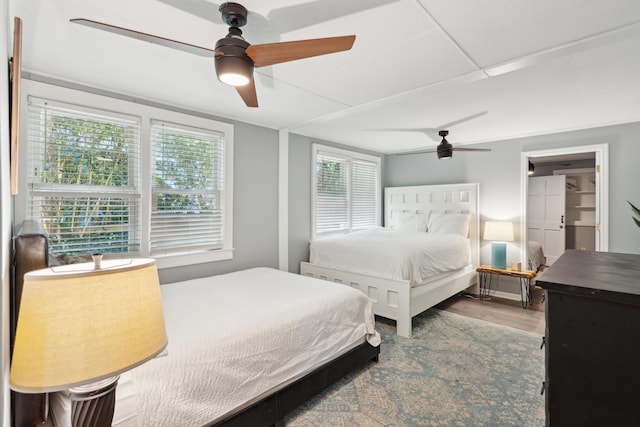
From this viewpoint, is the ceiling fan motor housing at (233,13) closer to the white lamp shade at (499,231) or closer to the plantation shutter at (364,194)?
the plantation shutter at (364,194)

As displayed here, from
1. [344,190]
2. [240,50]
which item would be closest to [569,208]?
[344,190]

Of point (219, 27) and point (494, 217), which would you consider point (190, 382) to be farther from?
point (494, 217)

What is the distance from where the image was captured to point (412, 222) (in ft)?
17.0

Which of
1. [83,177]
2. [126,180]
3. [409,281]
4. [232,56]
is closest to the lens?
[232,56]

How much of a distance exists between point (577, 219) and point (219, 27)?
7.98 m

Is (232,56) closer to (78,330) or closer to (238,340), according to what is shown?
(78,330)

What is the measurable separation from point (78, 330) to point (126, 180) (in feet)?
8.03

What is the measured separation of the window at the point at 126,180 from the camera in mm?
2350

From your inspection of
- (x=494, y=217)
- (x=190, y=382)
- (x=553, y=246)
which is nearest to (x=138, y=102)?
(x=190, y=382)

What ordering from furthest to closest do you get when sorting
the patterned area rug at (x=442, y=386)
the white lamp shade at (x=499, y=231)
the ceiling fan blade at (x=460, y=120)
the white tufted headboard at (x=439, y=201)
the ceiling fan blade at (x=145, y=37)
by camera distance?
the white tufted headboard at (x=439, y=201) → the white lamp shade at (x=499, y=231) → the ceiling fan blade at (x=460, y=120) → the patterned area rug at (x=442, y=386) → the ceiling fan blade at (x=145, y=37)

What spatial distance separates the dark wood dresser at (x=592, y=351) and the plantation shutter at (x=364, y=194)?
14.1 feet

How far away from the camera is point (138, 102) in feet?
9.21

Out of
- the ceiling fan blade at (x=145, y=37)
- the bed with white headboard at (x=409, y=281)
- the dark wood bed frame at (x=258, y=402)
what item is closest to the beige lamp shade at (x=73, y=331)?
the dark wood bed frame at (x=258, y=402)

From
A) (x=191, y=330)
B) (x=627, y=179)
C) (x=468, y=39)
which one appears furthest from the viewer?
(x=627, y=179)
